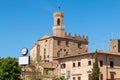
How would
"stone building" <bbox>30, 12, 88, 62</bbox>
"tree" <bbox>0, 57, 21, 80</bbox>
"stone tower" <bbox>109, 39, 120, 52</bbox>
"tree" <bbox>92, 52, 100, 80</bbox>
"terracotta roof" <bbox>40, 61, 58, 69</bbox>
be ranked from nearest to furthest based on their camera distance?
"tree" <bbox>0, 57, 21, 80</bbox>, "tree" <bbox>92, 52, 100, 80</bbox>, "terracotta roof" <bbox>40, 61, 58, 69</bbox>, "stone tower" <bbox>109, 39, 120, 52</bbox>, "stone building" <bbox>30, 12, 88, 62</bbox>

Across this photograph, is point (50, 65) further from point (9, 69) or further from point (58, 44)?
point (9, 69)

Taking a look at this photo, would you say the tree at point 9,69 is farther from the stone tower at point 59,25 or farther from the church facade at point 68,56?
the stone tower at point 59,25

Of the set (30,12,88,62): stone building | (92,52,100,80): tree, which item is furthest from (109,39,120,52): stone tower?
(92,52,100,80): tree

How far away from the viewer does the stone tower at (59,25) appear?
317 feet

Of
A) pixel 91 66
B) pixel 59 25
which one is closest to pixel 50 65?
pixel 91 66

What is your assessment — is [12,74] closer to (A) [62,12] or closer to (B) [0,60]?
(B) [0,60]

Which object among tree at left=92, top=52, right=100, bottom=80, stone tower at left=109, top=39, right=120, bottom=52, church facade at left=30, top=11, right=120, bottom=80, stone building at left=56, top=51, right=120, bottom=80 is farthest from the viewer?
stone tower at left=109, top=39, right=120, bottom=52

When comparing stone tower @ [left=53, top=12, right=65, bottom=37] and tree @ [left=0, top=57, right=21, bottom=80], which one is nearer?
tree @ [left=0, top=57, right=21, bottom=80]

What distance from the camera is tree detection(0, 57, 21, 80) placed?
185 feet

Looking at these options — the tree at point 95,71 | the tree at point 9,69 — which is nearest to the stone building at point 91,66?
the tree at point 95,71

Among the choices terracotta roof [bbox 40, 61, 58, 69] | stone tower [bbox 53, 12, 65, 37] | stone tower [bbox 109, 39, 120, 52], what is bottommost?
terracotta roof [bbox 40, 61, 58, 69]

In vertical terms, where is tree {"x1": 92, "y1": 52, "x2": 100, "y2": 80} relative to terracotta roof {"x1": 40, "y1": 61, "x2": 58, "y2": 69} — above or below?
below

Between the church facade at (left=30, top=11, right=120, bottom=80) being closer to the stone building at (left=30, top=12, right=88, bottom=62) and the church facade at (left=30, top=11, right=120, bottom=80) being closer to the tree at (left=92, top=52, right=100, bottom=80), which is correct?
the stone building at (left=30, top=12, right=88, bottom=62)

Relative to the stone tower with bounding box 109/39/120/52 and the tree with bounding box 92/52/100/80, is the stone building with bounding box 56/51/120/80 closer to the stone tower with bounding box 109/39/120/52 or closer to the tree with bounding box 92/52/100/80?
the tree with bounding box 92/52/100/80
